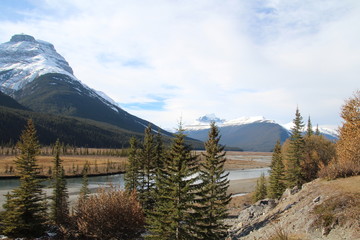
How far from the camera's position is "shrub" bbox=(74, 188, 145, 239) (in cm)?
2686

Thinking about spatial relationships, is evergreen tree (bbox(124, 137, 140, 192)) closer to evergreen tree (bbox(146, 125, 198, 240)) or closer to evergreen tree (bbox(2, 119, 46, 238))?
evergreen tree (bbox(2, 119, 46, 238))

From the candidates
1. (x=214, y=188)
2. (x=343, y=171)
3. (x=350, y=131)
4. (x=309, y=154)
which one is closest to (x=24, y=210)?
(x=214, y=188)

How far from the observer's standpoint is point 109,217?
88.7 feet

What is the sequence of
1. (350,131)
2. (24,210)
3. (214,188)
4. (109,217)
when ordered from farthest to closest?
(350,131)
(24,210)
(214,188)
(109,217)

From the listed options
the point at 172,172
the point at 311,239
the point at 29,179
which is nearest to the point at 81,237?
the point at 29,179

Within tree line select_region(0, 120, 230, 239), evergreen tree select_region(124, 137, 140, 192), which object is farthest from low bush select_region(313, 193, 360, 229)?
evergreen tree select_region(124, 137, 140, 192)

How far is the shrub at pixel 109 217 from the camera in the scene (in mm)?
26859

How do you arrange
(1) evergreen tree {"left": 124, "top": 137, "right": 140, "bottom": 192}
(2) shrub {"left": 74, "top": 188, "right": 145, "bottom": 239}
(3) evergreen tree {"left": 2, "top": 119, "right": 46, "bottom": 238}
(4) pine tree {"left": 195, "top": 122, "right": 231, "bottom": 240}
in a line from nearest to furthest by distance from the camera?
(4) pine tree {"left": 195, "top": 122, "right": 231, "bottom": 240} → (2) shrub {"left": 74, "top": 188, "right": 145, "bottom": 239} → (3) evergreen tree {"left": 2, "top": 119, "right": 46, "bottom": 238} → (1) evergreen tree {"left": 124, "top": 137, "right": 140, "bottom": 192}

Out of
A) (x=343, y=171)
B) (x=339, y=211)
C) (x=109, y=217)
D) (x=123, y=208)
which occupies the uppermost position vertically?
(x=343, y=171)

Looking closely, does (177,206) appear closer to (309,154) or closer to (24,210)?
(24,210)

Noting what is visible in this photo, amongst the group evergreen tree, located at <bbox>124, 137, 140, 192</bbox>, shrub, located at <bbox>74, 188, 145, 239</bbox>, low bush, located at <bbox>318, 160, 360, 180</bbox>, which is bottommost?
shrub, located at <bbox>74, 188, 145, 239</bbox>

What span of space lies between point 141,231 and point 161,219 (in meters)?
9.95

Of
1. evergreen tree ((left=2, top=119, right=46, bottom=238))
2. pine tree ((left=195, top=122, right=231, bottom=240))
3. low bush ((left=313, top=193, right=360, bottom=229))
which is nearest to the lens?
low bush ((left=313, top=193, right=360, bottom=229))

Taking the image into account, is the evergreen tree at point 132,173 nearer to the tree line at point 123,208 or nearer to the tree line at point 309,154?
the tree line at point 123,208
